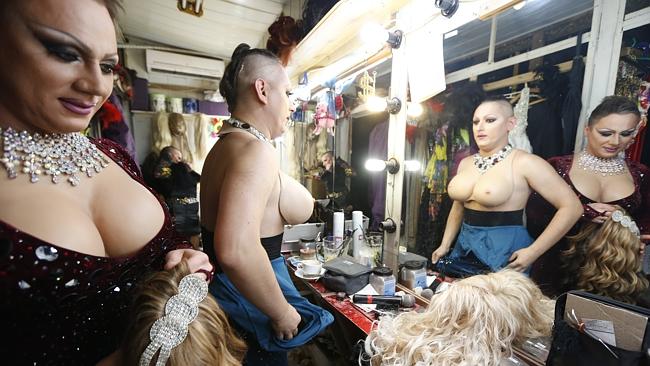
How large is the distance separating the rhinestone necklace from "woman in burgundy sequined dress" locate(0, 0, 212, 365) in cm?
116

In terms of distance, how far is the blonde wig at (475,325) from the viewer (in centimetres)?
86

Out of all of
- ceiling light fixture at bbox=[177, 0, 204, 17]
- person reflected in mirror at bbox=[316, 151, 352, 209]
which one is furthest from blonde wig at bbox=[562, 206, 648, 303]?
ceiling light fixture at bbox=[177, 0, 204, 17]

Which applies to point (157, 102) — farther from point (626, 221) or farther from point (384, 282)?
point (626, 221)

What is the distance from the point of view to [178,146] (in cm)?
390

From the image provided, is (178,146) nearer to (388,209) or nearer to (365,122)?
(365,122)

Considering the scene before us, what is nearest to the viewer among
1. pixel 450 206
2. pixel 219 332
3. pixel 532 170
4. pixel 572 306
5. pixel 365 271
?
pixel 219 332

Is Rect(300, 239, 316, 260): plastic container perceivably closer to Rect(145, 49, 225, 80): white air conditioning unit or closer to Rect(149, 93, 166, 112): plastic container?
Rect(145, 49, 225, 80): white air conditioning unit

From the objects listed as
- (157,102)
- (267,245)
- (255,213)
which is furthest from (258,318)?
(157,102)

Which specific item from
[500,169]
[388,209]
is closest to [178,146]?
[388,209]

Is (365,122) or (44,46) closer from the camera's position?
(44,46)

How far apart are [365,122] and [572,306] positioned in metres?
1.40

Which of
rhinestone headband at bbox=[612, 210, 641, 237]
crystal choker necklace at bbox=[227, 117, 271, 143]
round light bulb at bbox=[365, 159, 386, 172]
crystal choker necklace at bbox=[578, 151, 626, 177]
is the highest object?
crystal choker necklace at bbox=[227, 117, 271, 143]

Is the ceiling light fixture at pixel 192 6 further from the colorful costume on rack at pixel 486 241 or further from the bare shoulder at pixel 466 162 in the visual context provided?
the colorful costume on rack at pixel 486 241

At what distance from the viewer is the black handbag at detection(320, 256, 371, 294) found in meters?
1.45
